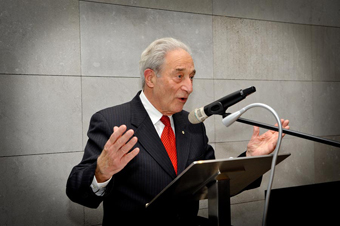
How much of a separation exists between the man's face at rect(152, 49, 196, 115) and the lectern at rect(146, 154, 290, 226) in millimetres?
655

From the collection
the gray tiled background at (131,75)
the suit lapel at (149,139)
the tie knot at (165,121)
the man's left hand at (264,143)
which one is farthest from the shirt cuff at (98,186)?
the gray tiled background at (131,75)

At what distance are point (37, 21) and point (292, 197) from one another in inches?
85.1

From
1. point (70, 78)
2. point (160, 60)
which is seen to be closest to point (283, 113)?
point (160, 60)

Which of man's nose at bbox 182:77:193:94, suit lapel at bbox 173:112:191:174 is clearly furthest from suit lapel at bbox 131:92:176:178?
man's nose at bbox 182:77:193:94

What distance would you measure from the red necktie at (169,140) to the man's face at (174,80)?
85 mm

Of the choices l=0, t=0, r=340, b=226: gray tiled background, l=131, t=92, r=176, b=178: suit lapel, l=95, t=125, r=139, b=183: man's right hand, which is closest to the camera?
l=95, t=125, r=139, b=183: man's right hand

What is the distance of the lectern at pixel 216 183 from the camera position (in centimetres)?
104

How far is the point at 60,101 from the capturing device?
2.33 m

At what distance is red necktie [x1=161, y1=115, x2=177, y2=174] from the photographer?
5.63 ft

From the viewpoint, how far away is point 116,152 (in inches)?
46.9

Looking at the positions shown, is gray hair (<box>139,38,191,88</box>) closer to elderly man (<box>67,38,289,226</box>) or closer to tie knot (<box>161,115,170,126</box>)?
elderly man (<box>67,38,289,226</box>)

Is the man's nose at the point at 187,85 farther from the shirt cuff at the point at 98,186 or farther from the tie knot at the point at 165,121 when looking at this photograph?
the shirt cuff at the point at 98,186

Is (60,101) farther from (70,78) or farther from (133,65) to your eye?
(133,65)

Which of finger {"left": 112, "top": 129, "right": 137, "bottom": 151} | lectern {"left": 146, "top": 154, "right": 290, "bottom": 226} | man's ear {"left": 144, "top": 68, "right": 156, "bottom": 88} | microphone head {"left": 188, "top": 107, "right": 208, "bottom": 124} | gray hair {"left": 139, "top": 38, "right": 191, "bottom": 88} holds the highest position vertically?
gray hair {"left": 139, "top": 38, "right": 191, "bottom": 88}
